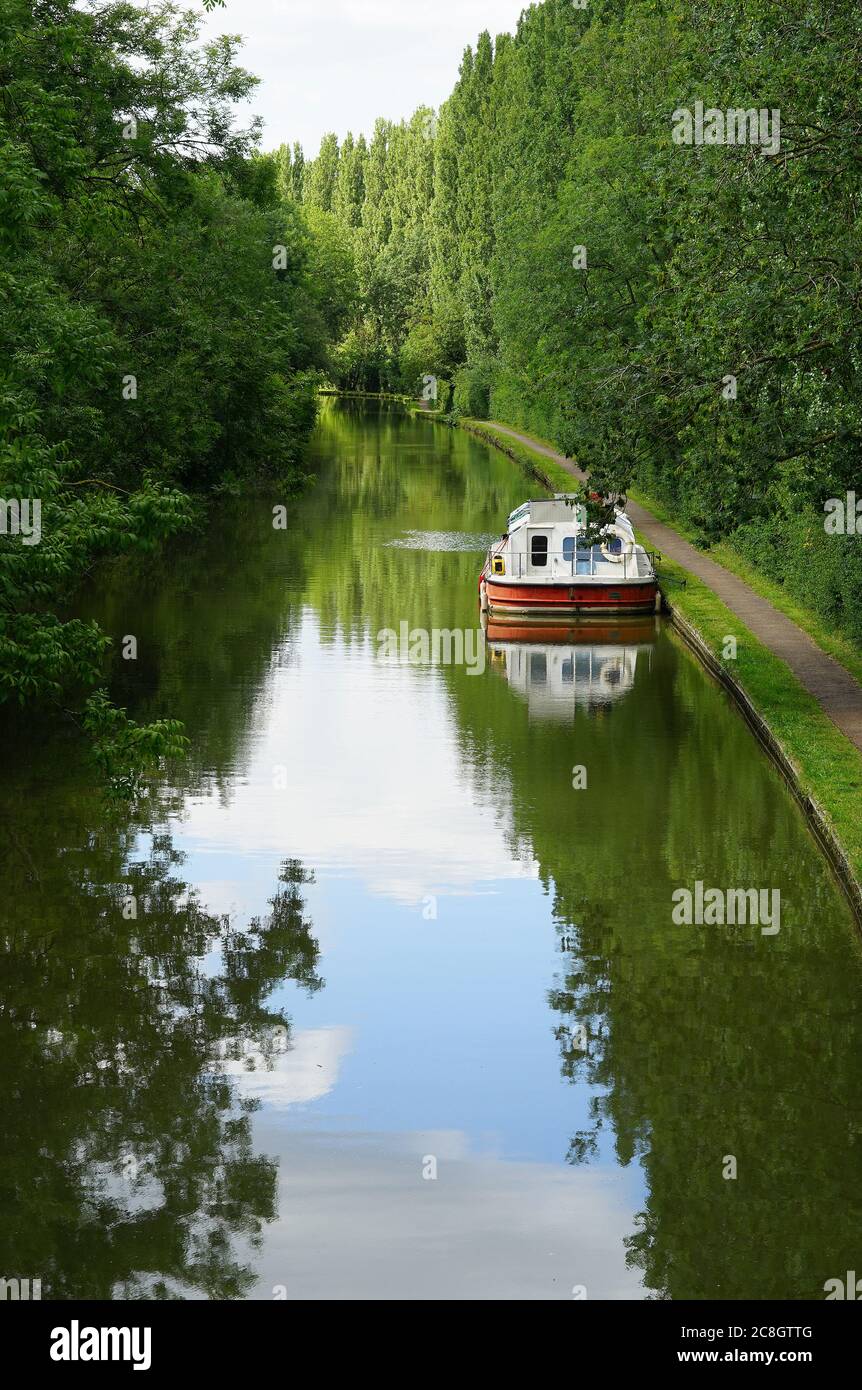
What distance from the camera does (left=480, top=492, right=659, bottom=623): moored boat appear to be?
29.1 meters

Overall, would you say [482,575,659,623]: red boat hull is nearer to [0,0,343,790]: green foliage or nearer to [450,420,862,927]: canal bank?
[450,420,862,927]: canal bank

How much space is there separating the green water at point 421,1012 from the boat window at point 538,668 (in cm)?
163

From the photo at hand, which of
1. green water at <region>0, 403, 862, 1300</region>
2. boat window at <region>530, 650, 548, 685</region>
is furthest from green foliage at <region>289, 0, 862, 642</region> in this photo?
green water at <region>0, 403, 862, 1300</region>

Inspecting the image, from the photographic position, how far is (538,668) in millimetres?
25406

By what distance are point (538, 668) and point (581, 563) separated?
16.5ft

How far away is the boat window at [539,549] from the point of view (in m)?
29.8

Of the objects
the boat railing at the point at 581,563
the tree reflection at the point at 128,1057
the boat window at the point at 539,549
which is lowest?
the tree reflection at the point at 128,1057

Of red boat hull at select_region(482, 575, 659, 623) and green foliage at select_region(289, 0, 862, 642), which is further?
red boat hull at select_region(482, 575, 659, 623)

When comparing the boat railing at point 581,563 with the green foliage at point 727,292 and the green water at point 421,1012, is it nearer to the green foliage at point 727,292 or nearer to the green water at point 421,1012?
the green foliage at point 727,292

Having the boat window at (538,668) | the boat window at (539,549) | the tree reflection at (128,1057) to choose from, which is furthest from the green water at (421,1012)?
the boat window at (539,549)

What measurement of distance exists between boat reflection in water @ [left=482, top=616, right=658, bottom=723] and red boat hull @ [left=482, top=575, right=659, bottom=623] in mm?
268

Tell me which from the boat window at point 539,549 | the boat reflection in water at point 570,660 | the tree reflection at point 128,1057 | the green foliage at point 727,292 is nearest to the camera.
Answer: the tree reflection at point 128,1057
